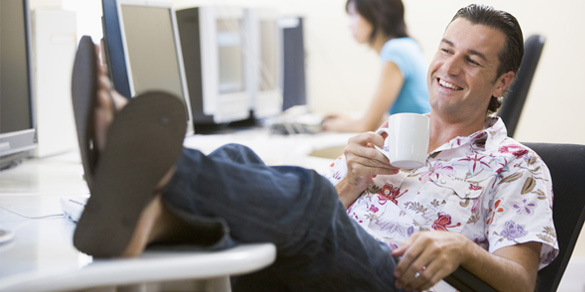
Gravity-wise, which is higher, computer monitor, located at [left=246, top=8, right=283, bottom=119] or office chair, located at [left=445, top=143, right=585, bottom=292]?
computer monitor, located at [left=246, top=8, right=283, bottom=119]

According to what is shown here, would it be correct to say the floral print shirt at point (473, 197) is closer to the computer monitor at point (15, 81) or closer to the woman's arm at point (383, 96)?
the computer monitor at point (15, 81)

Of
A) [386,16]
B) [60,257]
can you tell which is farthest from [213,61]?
[60,257]

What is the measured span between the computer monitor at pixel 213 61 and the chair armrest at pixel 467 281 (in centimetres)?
181

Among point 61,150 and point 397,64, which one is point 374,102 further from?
point 61,150

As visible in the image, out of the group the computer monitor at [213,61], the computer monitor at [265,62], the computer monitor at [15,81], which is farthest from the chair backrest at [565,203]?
the computer monitor at [265,62]

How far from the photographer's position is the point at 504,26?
1.58 m

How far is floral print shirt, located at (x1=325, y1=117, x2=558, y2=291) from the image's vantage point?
1316mm

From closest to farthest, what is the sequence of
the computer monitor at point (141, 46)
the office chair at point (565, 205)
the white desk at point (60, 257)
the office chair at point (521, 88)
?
the white desk at point (60, 257) → the office chair at point (565, 205) → the computer monitor at point (141, 46) → the office chair at point (521, 88)

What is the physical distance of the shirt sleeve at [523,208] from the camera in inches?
50.9

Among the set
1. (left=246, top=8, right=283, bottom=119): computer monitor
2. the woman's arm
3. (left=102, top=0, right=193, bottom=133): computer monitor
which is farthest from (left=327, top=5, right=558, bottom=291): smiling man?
(left=246, top=8, right=283, bottom=119): computer monitor

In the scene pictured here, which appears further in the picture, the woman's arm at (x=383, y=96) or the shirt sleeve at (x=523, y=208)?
the woman's arm at (x=383, y=96)

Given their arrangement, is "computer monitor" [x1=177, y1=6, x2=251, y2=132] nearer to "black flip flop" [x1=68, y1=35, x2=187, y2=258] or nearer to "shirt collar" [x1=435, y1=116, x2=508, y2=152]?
"shirt collar" [x1=435, y1=116, x2=508, y2=152]

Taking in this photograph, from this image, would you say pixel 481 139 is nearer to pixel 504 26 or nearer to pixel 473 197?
pixel 473 197

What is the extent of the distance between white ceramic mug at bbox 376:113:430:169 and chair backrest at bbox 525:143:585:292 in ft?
1.28
